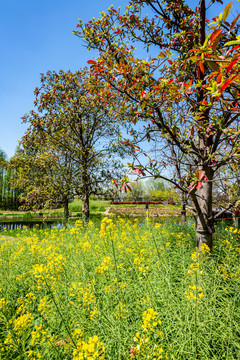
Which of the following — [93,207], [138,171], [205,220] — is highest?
[138,171]

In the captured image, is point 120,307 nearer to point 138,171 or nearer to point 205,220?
point 138,171

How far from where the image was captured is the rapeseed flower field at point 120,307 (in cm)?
177

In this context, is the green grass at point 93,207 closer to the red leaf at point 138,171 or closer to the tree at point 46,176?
the tree at point 46,176

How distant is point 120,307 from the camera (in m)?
1.91

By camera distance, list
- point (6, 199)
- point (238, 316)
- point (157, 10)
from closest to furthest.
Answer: point (238, 316) < point (157, 10) < point (6, 199)

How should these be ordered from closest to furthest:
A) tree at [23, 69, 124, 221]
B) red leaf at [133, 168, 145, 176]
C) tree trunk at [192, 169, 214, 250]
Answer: red leaf at [133, 168, 145, 176] → tree trunk at [192, 169, 214, 250] → tree at [23, 69, 124, 221]

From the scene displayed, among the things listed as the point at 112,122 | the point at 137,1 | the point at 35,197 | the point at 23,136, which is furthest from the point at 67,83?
the point at 137,1

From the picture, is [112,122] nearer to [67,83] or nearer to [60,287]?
[67,83]

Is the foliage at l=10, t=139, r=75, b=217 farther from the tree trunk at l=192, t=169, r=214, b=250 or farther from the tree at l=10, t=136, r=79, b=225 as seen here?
the tree trunk at l=192, t=169, r=214, b=250

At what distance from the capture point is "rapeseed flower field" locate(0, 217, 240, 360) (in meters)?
1.77

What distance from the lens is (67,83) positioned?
920cm

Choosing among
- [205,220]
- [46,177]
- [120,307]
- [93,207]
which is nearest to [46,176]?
[46,177]

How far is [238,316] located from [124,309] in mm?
1193

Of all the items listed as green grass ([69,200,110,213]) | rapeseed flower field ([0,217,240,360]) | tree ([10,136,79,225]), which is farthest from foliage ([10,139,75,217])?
green grass ([69,200,110,213])
